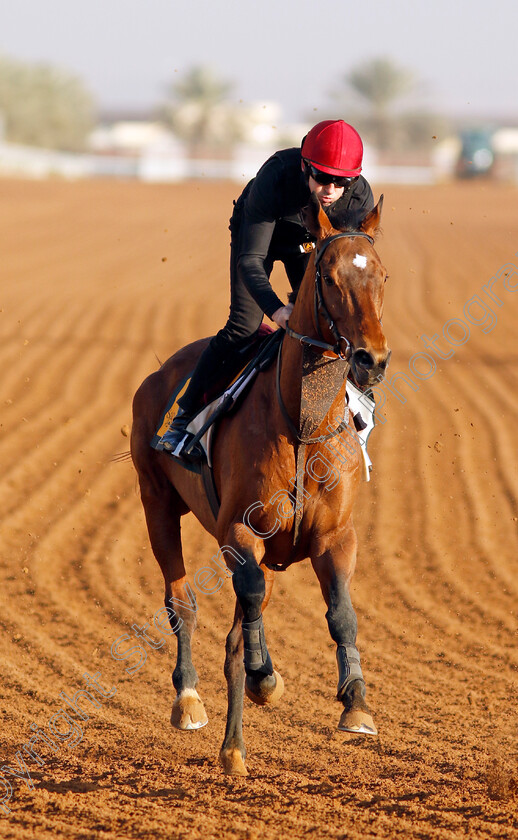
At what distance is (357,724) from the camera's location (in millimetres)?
4180

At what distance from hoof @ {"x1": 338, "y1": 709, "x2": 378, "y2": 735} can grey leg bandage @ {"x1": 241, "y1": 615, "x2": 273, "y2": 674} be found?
458 mm

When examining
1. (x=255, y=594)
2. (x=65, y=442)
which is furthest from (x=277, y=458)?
(x=65, y=442)

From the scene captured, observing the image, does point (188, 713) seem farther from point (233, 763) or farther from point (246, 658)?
point (246, 658)

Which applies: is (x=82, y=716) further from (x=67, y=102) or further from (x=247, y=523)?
(x=67, y=102)

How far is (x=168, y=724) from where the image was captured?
5.73 meters

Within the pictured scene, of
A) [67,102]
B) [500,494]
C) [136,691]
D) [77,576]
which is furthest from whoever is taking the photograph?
[67,102]

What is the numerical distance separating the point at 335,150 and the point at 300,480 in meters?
1.48

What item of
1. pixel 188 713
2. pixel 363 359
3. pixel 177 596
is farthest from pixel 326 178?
pixel 188 713

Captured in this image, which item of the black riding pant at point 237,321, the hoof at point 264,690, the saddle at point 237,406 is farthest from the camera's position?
the black riding pant at point 237,321

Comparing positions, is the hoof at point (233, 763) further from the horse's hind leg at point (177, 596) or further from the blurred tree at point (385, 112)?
the blurred tree at point (385, 112)

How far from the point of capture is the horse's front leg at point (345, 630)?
4.22 metres

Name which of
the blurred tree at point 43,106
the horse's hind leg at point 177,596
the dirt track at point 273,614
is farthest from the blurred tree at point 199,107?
the horse's hind leg at point 177,596

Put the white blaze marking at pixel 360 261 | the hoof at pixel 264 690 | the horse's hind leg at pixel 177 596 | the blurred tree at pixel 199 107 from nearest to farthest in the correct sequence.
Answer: the white blaze marking at pixel 360 261 → the hoof at pixel 264 690 → the horse's hind leg at pixel 177 596 → the blurred tree at pixel 199 107

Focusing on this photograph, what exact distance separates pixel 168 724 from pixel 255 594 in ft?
5.80
